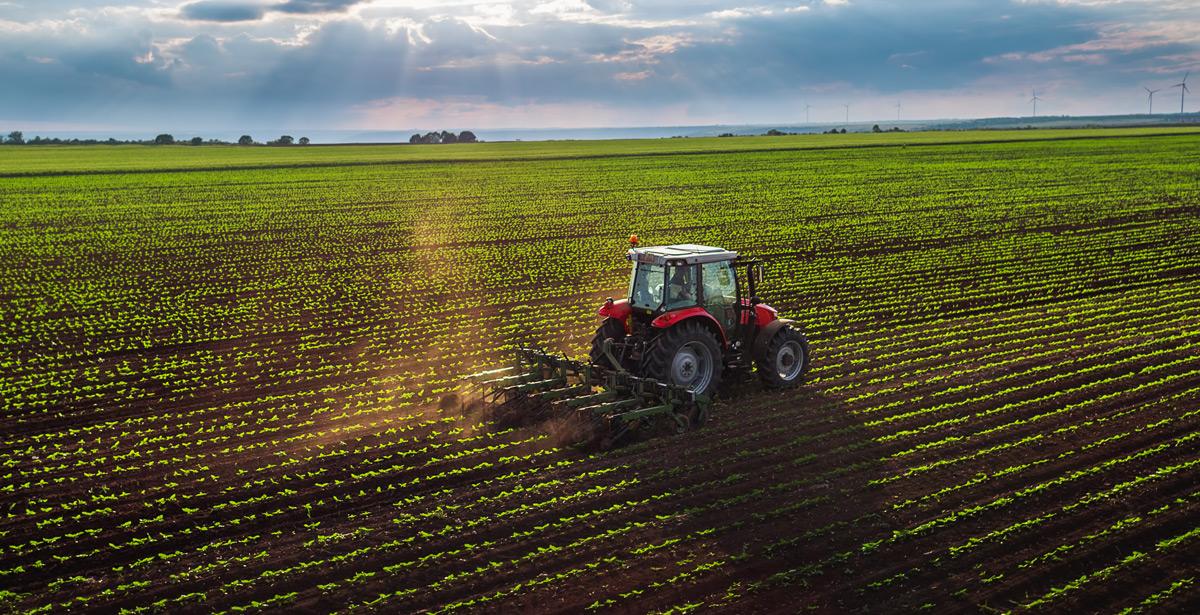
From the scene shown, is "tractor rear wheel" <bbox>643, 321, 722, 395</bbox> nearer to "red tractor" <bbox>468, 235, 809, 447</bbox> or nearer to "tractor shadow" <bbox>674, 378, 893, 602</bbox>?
"red tractor" <bbox>468, 235, 809, 447</bbox>

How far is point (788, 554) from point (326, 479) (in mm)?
5485

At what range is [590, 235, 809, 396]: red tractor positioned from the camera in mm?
13234

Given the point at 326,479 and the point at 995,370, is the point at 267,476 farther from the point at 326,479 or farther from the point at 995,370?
the point at 995,370

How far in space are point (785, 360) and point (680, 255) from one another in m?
2.65

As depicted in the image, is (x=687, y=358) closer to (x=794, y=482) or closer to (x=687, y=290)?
(x=687, y=290)

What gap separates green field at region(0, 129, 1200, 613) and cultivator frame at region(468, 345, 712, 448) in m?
0.32

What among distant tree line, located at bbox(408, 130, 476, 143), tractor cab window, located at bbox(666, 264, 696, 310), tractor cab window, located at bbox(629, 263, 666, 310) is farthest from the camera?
distant tree line, located at bbox(408, 130, 476, 143)

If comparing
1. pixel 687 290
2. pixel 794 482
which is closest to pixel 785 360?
pixel 687 290

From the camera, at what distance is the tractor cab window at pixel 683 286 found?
1348cm

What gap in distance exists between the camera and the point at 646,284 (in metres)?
13.8

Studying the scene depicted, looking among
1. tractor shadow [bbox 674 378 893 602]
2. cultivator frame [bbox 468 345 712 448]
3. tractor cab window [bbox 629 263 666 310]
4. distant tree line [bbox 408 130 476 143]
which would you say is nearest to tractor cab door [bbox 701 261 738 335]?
tractor cab window [bbox 629 263 666 310]

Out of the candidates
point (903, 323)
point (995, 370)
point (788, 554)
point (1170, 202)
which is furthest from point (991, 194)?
point (788, 554)

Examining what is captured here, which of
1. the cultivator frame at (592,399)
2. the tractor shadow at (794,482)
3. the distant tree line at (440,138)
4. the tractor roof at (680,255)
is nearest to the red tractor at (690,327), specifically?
the tractor roof at (680,255)

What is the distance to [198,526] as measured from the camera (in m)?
10.2
